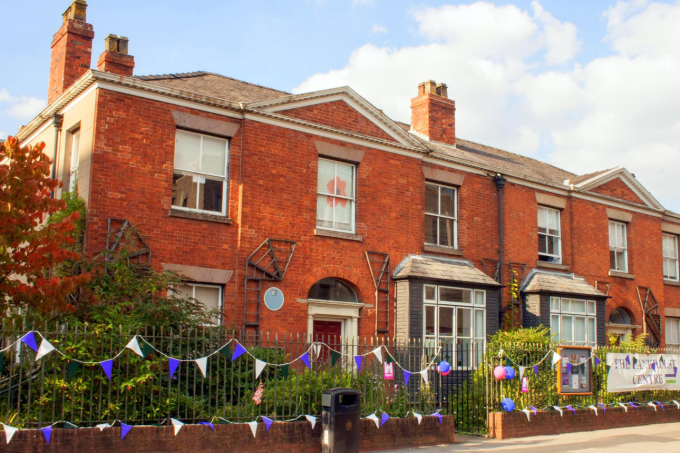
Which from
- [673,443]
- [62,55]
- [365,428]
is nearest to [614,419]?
[673,443]

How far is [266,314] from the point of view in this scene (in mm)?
14734

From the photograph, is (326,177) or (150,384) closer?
(150,384)

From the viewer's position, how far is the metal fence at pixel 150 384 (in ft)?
30.8

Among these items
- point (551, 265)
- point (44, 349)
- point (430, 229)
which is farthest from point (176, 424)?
point (551, 265)

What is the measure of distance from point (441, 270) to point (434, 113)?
227 inches

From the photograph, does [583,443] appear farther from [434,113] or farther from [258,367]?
[434,113]

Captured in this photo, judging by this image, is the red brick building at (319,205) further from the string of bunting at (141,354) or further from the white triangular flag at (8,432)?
the white triangular flag at (8,432)

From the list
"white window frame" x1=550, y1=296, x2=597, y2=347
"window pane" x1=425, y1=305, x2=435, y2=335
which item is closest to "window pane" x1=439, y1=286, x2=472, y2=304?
"window pane" x1=425, y1=305, x2=435, y2=335

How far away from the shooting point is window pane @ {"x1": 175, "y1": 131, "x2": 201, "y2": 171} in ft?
47.9

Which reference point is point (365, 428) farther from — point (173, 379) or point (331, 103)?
point (331, 103)

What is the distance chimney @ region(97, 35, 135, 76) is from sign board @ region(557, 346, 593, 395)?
10.9 m

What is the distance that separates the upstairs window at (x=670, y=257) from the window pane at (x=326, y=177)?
1399 cm

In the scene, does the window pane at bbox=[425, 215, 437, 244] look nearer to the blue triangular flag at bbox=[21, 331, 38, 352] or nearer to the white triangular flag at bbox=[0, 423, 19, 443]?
the blue triangular flag at bbox=[21, 331, 38, 352]

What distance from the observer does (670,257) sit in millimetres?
24875
